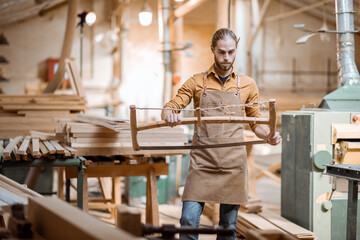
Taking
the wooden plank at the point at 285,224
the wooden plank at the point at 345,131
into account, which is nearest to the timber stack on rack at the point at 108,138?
the wooden plank at the point at 285,224

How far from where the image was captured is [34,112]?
673 cm

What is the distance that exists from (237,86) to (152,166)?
183cm

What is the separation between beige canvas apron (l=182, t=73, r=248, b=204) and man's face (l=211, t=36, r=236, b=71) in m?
0.18

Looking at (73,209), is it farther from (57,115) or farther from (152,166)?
(57,115)

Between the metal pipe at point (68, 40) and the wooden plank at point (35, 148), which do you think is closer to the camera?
the wooden plank at point (35, 148)

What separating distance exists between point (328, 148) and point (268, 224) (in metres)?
1.02

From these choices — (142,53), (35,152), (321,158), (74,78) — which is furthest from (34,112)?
(142,53)

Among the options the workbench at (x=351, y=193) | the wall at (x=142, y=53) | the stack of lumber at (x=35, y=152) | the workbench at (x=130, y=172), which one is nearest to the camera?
the workbench at (x=351, y=193)

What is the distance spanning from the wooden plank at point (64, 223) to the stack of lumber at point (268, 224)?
3298 mm

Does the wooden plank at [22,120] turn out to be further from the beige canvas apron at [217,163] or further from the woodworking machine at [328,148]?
the beige canvas apron at [217,163]

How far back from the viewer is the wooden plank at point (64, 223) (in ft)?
4.85

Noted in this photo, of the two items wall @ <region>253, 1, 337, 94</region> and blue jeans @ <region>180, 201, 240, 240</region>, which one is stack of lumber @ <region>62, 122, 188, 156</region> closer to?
blue jeans @ <region>180, 201, 240, 240</region>

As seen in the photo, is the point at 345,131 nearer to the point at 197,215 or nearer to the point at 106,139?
the point at 197,215

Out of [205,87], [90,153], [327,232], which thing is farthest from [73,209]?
[327,232]
